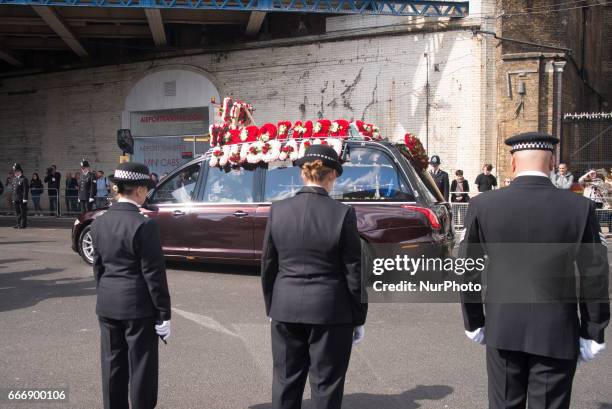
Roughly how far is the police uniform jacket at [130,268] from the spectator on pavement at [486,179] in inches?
525

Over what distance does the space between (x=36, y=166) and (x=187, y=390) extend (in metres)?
23.0

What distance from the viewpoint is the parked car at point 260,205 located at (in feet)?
26.1

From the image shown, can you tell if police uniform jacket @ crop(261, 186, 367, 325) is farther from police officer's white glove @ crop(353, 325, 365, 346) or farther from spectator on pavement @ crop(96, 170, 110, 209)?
spectator on pavement @ crop(96, 170, 110, 209)

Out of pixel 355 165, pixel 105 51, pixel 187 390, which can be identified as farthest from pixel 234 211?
pixel 105 51

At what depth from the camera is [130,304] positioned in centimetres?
365

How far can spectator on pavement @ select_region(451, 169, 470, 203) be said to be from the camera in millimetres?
15547

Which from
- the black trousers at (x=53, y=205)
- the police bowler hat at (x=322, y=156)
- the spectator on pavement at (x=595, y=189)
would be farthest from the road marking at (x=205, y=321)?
the black trousers at (x=53, y=205)

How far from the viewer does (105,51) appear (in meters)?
23.6

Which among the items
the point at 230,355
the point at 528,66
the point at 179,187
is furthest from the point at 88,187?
the point at 230,355

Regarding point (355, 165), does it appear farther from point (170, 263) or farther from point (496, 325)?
point (496, 325)

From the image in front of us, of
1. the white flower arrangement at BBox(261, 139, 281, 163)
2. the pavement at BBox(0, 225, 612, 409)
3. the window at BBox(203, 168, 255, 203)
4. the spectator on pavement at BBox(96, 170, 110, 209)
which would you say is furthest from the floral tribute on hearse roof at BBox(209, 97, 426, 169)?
the spectator on pavement at BBox(96, 170, 110, 209)

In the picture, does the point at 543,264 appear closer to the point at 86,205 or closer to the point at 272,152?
the point at 272,152

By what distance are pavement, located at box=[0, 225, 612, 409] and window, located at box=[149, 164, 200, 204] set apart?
1462mm

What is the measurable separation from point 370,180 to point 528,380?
17.9 feet
